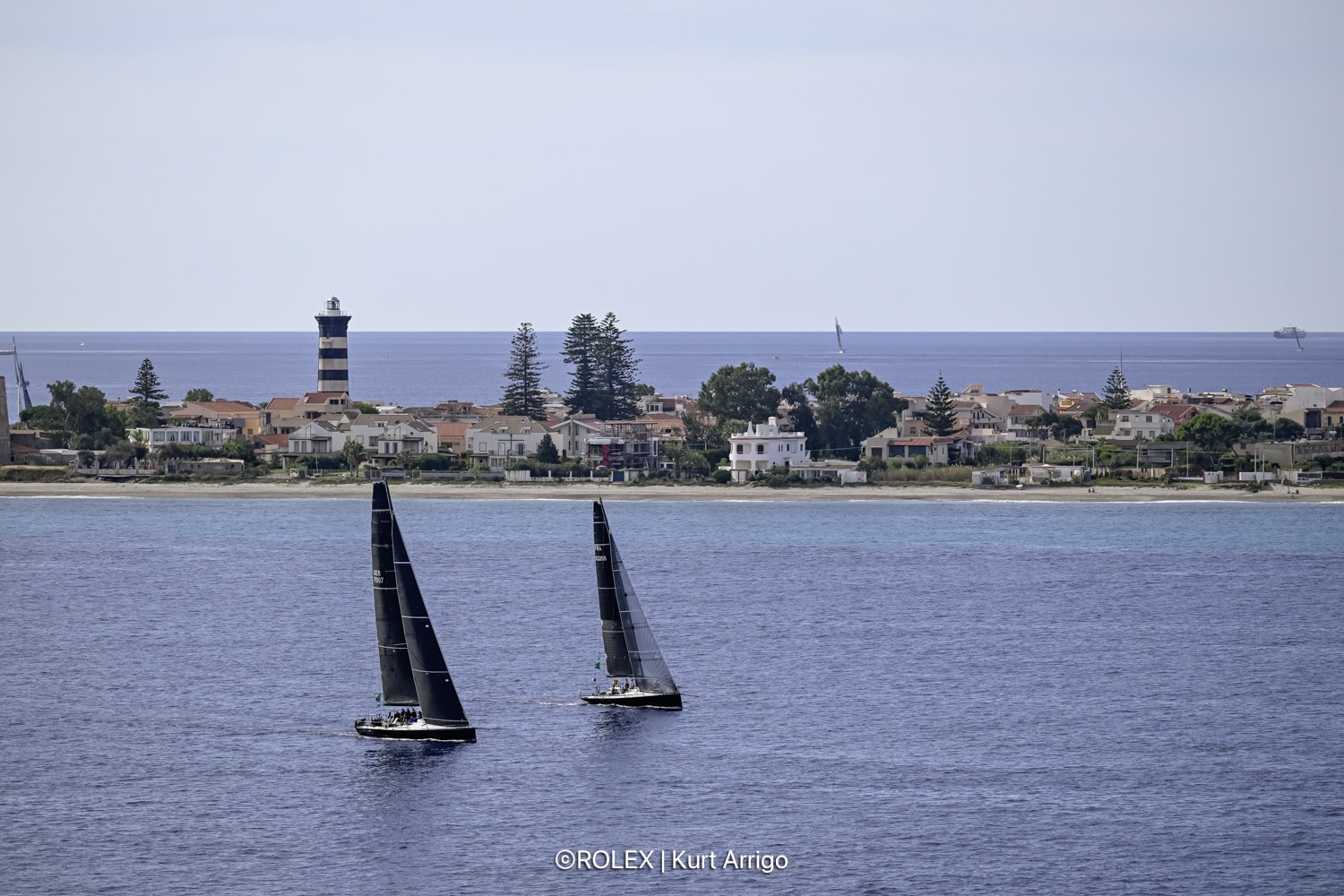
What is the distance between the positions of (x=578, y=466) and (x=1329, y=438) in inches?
2170

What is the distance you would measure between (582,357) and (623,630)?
10064cm

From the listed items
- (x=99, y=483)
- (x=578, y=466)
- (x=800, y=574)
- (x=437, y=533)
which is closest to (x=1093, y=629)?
(x=800, y=574)

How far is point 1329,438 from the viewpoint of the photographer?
433ft

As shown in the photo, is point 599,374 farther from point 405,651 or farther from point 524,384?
point 405,651

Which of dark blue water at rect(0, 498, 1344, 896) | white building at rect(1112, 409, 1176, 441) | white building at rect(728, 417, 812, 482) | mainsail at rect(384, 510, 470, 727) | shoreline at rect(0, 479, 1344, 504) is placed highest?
white building at rect(1112, 409, 1176, 441)

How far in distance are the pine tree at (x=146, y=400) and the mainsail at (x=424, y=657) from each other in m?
94.5

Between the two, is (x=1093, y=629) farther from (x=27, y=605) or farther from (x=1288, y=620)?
(x=27, y=605)

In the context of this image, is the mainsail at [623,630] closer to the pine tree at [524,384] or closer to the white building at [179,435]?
the white building at [179,435]

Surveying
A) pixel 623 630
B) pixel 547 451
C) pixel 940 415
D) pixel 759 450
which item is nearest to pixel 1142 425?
pixel 940 415

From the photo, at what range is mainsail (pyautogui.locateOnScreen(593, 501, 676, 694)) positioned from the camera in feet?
174

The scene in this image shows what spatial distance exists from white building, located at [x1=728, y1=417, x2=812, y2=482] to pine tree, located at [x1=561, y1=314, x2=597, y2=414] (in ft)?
102

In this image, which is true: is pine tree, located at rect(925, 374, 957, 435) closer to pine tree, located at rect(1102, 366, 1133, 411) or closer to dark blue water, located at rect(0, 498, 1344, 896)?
pine tree, located at rect(1102, 366, 1133, 411)

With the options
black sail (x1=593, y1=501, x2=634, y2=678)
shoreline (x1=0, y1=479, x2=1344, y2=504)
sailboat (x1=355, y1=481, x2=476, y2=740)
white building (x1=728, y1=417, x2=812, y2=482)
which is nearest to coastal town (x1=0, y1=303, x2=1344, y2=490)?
white building (x1=728, y1=417, x2=812, y2=482)

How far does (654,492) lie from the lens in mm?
117688
